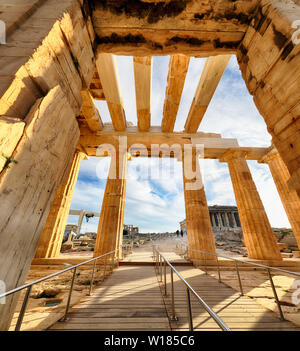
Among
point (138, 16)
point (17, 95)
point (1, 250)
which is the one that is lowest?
point (1, 250)

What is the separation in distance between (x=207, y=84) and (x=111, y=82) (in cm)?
473

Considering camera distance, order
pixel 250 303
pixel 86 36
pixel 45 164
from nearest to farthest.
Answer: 1. pixel 45 164
2. pixel 86 36
3. pixel 250 303

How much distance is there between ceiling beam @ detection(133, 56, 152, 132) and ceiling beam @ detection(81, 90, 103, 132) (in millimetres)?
2756

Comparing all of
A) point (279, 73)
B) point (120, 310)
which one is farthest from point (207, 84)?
point (120, 310)

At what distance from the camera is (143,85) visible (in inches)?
282

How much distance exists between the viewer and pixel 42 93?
1408 millimetres

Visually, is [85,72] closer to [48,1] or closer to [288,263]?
[48,1]

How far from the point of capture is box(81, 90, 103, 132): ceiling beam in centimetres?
816

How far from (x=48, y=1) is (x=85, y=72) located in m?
0.82

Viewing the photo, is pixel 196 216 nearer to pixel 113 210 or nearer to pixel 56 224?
pixel 113 210

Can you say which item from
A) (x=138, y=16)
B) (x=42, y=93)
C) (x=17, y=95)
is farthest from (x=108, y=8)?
(x=17, y=95)

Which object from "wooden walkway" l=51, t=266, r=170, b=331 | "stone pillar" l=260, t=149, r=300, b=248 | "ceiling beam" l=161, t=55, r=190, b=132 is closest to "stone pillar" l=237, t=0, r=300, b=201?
"wooden walkway" l=51, t=266, r=170, b=331

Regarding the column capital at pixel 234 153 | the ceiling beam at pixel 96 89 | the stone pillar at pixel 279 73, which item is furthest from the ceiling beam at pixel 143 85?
the column capital at pixel 234 153

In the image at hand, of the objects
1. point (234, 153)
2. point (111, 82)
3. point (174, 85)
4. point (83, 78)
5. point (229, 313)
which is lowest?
point (229, 313)
